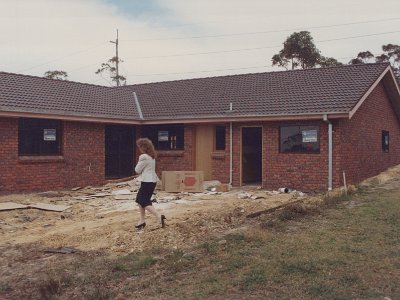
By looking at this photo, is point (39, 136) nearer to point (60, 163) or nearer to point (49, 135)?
point (49, 135)

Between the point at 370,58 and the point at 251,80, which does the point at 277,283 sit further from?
the point at 370,58

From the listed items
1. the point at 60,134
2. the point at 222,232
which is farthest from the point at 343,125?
the point at 60,134

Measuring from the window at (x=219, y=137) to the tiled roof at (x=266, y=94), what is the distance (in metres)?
0.71

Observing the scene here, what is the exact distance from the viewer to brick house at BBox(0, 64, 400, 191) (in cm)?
1595

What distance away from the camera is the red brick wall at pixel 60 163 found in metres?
15.3

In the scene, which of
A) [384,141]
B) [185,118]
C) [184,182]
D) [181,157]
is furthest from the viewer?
[384,141]

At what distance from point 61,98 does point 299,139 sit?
900 cm

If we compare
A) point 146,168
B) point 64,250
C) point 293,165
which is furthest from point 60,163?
point 64,250

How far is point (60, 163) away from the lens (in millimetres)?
16938

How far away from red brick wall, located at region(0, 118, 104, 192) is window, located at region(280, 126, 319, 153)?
6867mm

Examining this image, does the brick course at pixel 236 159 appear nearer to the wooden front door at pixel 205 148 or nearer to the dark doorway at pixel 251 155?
the wooden front door at pixel 205 148

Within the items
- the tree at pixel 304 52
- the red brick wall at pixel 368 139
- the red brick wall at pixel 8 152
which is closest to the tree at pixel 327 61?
the tree at pixel 304 52

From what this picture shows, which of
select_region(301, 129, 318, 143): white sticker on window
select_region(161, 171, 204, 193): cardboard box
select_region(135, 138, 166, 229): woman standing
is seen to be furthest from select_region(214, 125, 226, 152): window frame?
select_region(135, 138, 166, 229): woman standing

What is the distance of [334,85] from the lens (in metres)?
17.8
